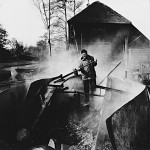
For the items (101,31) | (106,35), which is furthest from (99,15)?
(106,35)

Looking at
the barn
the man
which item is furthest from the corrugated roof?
the man

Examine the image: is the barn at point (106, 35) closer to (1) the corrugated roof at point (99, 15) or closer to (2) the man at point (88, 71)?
(1) the corrugated roof at point (99, 15)

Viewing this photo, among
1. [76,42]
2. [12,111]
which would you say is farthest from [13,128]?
[76,42]

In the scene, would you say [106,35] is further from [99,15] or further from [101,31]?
[99,15]

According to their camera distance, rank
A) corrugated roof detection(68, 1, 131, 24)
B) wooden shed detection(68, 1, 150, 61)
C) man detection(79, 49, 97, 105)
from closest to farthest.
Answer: man detection(79, 49, 97, 105), wooden shed detection(68, 1, 150, 61), corrugated roof detection(68, 1, 131, 24)

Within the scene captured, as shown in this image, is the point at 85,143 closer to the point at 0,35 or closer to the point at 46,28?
the point at 46,28

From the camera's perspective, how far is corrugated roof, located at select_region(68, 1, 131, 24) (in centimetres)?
1642

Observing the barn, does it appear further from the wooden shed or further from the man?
the man

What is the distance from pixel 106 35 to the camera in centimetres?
1683

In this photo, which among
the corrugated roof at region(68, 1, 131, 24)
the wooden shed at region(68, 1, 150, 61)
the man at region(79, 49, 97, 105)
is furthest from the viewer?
the corrugated roof at region(68, 1, 131, 24)

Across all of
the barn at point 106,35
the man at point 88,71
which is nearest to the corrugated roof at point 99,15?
the barn at point 106,35

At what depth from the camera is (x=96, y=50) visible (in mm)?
16250

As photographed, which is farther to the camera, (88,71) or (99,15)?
(99,15)

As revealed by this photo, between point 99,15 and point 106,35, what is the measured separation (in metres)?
2.37
